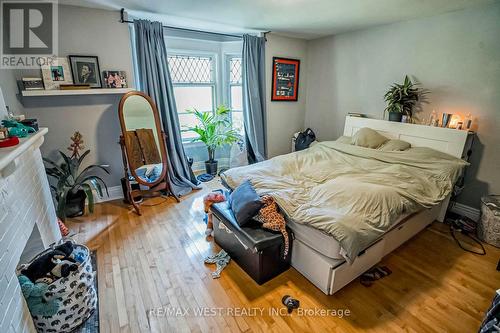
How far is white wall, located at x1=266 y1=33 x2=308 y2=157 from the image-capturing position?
13.3ft

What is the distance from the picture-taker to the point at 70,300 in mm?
1447

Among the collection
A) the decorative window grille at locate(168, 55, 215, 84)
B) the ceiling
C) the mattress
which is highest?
the ceiling

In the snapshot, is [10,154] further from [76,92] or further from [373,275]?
[373,275]

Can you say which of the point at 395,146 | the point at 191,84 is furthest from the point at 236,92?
the point at 395,146

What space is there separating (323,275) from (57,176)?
282cm

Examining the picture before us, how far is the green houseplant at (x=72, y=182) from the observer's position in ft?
8.42

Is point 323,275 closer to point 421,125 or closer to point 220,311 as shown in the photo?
point 220,311

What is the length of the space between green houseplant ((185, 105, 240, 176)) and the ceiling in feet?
4.08

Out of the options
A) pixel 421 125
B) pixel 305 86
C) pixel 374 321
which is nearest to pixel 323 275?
pixel 374 321

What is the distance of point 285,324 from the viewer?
1553mm

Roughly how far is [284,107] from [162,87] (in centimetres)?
219

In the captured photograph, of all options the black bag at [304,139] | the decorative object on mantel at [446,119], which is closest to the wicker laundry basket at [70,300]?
the black bag at [304,139]

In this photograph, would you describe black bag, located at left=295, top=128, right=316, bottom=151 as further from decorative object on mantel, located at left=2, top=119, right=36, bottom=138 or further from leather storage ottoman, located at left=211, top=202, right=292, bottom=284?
decorative object on mantel, located at left=2, top=119, right=36, bottom=138

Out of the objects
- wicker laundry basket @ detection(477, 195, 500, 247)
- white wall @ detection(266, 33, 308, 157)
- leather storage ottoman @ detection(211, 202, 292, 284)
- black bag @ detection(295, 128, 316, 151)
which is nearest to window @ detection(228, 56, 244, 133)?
white wall @ detection(266, 33, 308, 157)
